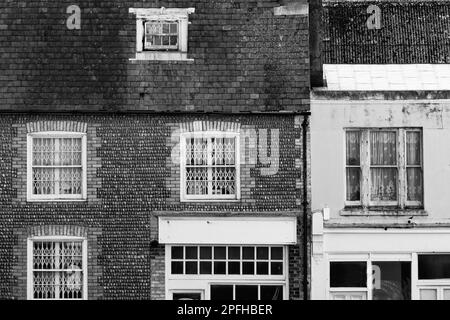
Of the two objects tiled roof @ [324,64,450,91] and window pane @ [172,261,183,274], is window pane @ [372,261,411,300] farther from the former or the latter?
window pane @ [172,261,183,274]

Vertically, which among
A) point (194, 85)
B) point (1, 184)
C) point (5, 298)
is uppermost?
point (194, 85)

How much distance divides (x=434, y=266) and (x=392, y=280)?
3.11 feet

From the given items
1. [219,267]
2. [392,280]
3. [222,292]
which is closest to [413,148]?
[392,280]

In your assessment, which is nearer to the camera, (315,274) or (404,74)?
(315,274)

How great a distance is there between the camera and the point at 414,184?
2564cm

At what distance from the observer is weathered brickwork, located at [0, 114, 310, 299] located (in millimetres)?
25188

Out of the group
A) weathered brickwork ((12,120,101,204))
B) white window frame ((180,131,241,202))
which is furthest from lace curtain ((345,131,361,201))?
weathered brickwork ((12,120,101,204))

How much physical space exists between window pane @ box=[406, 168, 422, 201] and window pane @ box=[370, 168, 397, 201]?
291 millimetres

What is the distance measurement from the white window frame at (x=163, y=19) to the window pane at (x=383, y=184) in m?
4.84

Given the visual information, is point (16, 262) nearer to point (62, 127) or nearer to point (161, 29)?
point (62, 127)

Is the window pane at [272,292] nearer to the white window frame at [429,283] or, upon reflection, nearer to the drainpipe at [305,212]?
the drainpipe at [305,212]

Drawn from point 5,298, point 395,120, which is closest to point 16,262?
point 5,298

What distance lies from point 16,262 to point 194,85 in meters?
5.38

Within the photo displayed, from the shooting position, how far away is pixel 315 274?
25047 millimetres
